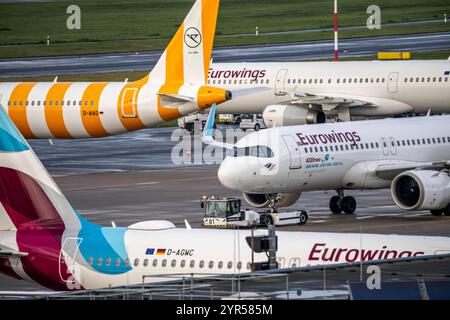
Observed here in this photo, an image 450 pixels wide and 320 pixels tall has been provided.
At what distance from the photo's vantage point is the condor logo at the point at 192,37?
2926 inches

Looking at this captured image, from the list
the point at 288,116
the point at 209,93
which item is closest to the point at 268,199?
the point at 209,93

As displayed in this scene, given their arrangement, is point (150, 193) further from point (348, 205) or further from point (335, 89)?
point (335, 89)

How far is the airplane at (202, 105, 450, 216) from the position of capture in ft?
179

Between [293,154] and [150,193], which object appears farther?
[150,193]

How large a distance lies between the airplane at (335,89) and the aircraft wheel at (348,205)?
2492 cm

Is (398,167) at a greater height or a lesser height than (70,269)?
greater

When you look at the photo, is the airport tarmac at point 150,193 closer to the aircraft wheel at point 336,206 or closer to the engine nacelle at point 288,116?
the aircraft wheel at point 336,206

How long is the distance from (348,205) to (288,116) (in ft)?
84.8

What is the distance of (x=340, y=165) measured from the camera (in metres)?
Result: 56.3

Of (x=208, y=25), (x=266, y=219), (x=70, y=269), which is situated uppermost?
(x=208, y=25)

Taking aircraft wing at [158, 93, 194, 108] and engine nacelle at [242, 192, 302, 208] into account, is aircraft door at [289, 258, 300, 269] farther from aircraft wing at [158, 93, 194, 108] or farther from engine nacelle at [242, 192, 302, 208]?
aircraft wing at [158, 93, 194, 108]

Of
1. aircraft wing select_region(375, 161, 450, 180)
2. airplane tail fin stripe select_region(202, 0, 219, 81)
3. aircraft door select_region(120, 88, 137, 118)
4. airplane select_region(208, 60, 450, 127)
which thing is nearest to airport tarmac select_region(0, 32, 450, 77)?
airplane select_region(208, 60, 450, 127)

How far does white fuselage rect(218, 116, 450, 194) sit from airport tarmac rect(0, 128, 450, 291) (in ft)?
5.42

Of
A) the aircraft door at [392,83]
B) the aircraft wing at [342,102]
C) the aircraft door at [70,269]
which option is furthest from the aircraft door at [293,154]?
the aircraft door at [392,83]
